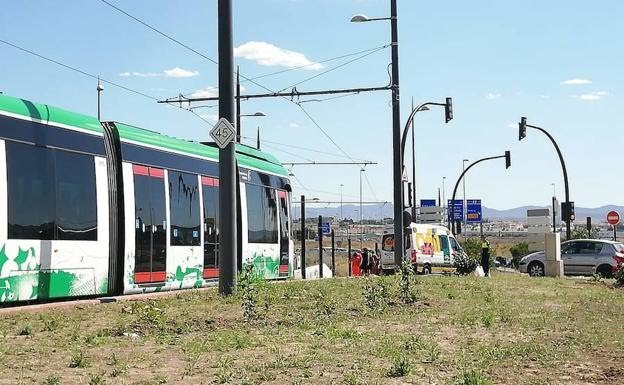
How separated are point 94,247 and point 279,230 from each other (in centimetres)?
939

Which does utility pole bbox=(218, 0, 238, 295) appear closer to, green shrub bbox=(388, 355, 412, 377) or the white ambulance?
green shrub bbox=(388, 355, 412, 377)

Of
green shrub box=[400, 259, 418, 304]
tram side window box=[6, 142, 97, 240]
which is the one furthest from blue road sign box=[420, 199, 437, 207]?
tram side window box=[6, 142, 97, 240]

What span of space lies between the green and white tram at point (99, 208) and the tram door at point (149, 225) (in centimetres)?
2

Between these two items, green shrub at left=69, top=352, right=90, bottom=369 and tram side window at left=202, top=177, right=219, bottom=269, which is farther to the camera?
tram side window at left=202, top=177, right=219, bottom=269

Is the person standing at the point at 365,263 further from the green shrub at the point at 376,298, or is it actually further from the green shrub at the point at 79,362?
the green shrub at the point at 79,362

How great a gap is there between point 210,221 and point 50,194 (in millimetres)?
5816

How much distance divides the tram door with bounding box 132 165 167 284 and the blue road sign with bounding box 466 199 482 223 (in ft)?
178

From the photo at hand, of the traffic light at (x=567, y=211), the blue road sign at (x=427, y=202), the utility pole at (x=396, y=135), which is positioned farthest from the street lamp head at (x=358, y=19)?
the blue road sign at (x=427, y=202)

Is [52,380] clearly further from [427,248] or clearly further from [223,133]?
[427,248]

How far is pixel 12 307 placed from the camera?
12.3 meters

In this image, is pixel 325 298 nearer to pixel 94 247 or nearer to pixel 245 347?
pixel 94 247

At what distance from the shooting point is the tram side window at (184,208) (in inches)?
667

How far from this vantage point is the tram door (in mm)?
15609

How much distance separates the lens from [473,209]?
6875cm
